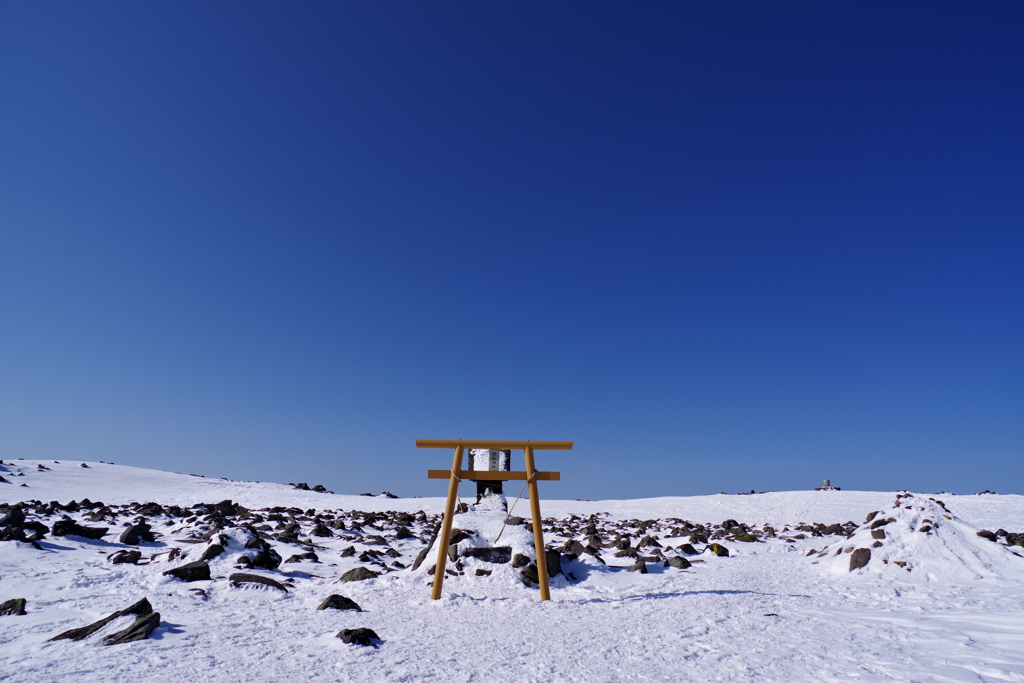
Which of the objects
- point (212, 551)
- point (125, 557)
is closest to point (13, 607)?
point (125, 557)

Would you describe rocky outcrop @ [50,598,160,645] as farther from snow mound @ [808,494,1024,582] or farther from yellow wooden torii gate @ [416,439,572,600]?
snow mound @ [808,494,1024,582]

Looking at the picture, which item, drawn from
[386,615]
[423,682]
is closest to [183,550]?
[386,615]

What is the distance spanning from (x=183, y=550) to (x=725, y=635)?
11098 millimetres

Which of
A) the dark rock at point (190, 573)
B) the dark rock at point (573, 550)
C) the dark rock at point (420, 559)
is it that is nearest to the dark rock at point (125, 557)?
the dark rock at point (190, 573)

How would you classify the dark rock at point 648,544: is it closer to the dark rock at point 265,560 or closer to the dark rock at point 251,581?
the dark rock at point 265,560

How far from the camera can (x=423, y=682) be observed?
4.41 m

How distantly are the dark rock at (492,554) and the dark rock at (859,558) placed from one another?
786 centimetres

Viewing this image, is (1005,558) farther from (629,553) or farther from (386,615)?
(386,615)

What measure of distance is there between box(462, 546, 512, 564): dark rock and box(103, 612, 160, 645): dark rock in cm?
582

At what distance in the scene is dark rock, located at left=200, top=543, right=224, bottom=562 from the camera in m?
10.4

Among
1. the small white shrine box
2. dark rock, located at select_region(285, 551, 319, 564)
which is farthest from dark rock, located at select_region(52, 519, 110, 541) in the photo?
the small white shrine box

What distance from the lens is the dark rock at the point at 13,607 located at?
623 centimetres

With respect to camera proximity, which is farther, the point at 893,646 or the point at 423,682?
the point at 893,646

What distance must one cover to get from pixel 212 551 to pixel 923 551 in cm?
1586
